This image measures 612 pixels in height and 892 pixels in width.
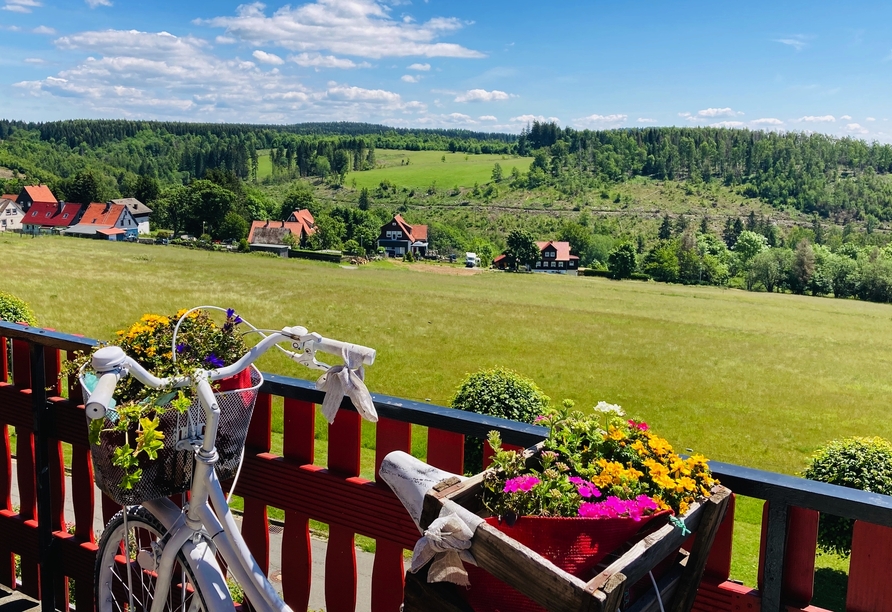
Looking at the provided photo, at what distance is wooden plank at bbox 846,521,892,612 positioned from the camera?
159 cm

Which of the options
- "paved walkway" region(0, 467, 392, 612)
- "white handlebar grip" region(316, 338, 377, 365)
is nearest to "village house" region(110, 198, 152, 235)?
"paved walkway" region(0, 467, 392, 612)

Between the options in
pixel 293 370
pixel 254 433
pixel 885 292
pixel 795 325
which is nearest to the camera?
pixel 254 433

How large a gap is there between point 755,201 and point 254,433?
531 ft

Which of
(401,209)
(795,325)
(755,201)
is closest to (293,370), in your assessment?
(795,325)

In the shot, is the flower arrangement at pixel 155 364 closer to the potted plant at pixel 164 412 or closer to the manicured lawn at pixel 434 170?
the potted plant at pixel 164 412

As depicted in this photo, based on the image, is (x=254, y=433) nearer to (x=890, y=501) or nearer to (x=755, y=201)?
(x=890, y=501)

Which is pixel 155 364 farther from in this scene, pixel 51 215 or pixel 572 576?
pixel 51 215

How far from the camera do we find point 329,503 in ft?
7.86

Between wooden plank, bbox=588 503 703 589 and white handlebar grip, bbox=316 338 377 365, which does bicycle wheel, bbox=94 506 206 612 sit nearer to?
white handlebar grip, bbox=316 338 377 365

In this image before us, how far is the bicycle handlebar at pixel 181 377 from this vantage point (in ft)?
5.22

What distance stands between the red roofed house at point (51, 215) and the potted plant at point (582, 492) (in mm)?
100818

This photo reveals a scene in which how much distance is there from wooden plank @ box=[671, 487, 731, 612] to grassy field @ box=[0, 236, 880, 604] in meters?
8.24

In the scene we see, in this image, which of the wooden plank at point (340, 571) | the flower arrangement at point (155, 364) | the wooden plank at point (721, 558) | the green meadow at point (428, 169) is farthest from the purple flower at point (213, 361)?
the green meadow at point (428, 169)

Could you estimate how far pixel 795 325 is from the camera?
41.1 metres
